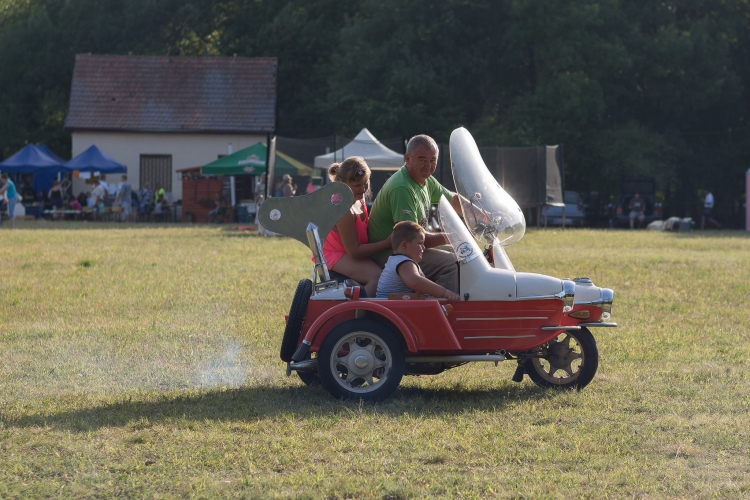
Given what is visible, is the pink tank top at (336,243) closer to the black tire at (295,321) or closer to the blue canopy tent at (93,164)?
the black tire at (295,321)

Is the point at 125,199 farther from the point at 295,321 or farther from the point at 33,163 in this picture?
the point at 295,321

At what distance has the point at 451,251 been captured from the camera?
272 inches

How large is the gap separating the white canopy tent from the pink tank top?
19016 mm

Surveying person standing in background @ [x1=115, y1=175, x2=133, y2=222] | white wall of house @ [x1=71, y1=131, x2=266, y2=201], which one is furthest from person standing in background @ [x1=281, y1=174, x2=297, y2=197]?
white wall of house @ [x1=71, y1=131, x2=266, y2=201]

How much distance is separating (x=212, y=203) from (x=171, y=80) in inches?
364

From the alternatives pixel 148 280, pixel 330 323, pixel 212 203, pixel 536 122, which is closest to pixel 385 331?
pixel 330 323

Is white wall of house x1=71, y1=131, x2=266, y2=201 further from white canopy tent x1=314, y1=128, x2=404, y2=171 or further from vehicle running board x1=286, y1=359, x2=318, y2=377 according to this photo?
vehicle running board x1=286, y1=359, x2=318, y2=377

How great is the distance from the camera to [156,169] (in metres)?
45.4

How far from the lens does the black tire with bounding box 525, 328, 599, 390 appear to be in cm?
698

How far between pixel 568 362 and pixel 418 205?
1.44m

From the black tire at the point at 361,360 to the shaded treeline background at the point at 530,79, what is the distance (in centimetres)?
3454

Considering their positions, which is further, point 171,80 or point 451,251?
point 171,80

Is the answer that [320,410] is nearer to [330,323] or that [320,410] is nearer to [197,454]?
[330,323]

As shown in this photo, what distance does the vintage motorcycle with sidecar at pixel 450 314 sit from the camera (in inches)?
257
